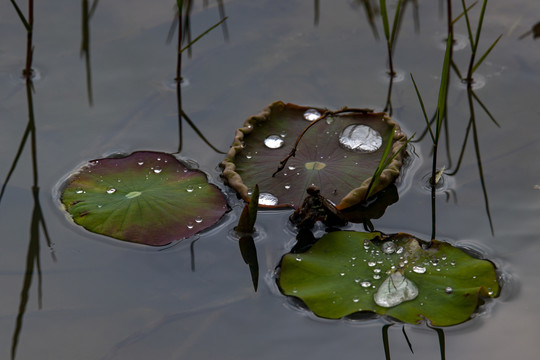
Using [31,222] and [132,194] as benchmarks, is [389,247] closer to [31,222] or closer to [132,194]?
[132,194]

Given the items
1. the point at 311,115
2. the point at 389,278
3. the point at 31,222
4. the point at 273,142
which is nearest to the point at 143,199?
the point at 31,222

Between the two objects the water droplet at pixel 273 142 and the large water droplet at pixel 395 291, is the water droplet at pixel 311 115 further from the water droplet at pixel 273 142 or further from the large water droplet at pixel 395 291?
the large water droplet at pixel 395 291

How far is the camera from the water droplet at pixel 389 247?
201cm

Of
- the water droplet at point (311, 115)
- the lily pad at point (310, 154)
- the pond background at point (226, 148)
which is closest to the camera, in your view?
the pond background at point (226, 148)

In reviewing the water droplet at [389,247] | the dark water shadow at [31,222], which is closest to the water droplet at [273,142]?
the water droplet at [389,247]

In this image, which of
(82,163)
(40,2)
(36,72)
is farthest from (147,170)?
(40,2)

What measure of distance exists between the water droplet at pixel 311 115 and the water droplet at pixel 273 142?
0.15 m

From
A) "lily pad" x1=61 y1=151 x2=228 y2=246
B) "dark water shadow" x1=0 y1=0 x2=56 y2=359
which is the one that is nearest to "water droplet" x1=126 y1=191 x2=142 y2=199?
"lily pad" x1=61 y1=151 x2=228 y2=246

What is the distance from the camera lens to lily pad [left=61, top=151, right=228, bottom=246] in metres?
2.14

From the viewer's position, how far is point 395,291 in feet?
6.15

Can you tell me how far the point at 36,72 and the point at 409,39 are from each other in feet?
5.70

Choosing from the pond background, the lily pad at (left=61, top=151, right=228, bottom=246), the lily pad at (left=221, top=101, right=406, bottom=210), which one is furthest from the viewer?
the lily pad at (left=221, top=101, right=406, bottom=210)

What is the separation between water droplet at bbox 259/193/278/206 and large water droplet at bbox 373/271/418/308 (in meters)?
0.51

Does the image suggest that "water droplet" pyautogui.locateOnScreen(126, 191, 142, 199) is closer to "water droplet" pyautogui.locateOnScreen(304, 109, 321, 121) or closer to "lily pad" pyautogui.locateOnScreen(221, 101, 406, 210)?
"lily pad" pyautogui.locateOnScreen(221, 101, 406, 210)
